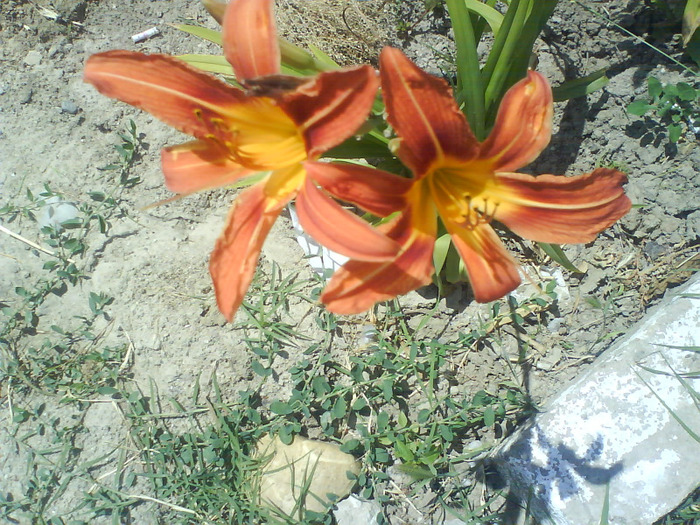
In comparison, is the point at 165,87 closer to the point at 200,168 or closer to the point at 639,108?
the point at 200,168

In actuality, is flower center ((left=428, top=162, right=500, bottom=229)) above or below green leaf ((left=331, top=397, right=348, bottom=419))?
above

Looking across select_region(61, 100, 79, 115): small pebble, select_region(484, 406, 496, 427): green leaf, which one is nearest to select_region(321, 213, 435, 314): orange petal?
select_region(484, 406, 496, 427): green leaf

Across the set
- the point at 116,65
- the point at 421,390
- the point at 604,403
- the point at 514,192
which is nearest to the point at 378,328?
the point at 421,390

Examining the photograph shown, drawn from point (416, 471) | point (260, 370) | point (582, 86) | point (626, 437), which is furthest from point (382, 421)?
point (582, 86)

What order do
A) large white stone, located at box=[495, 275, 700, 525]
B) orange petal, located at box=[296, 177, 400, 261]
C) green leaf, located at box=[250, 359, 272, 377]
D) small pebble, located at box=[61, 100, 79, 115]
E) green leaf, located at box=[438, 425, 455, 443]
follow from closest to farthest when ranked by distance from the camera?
orange petal, located at box=[296, 177, 400, 261] → large white stone, located at box=[495, 275, 700, 525] → green leaf, located at box=[438, 425, 455, 443] → green leaf, located at box=[250, 359, 272, 377] → small pebble, located at box=[61, 100, 79, 115]

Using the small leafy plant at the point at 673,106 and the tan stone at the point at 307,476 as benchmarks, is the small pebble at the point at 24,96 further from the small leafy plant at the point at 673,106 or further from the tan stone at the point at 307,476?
the small leafy plant at the point at 673,106

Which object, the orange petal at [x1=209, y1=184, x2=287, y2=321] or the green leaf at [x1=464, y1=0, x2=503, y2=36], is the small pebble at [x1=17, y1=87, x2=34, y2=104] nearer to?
the orange petal at [x1=209, y1=184, x2=287, y2=321]

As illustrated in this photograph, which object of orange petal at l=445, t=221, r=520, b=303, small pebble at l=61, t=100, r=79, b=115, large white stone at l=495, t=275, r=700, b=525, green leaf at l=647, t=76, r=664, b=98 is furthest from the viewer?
small pebble at l=61, t=100, r=79, b=115

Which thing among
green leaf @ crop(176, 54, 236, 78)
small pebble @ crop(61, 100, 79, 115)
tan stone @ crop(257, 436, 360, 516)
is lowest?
tan stone @ crop(257, 436, 360, 516)
